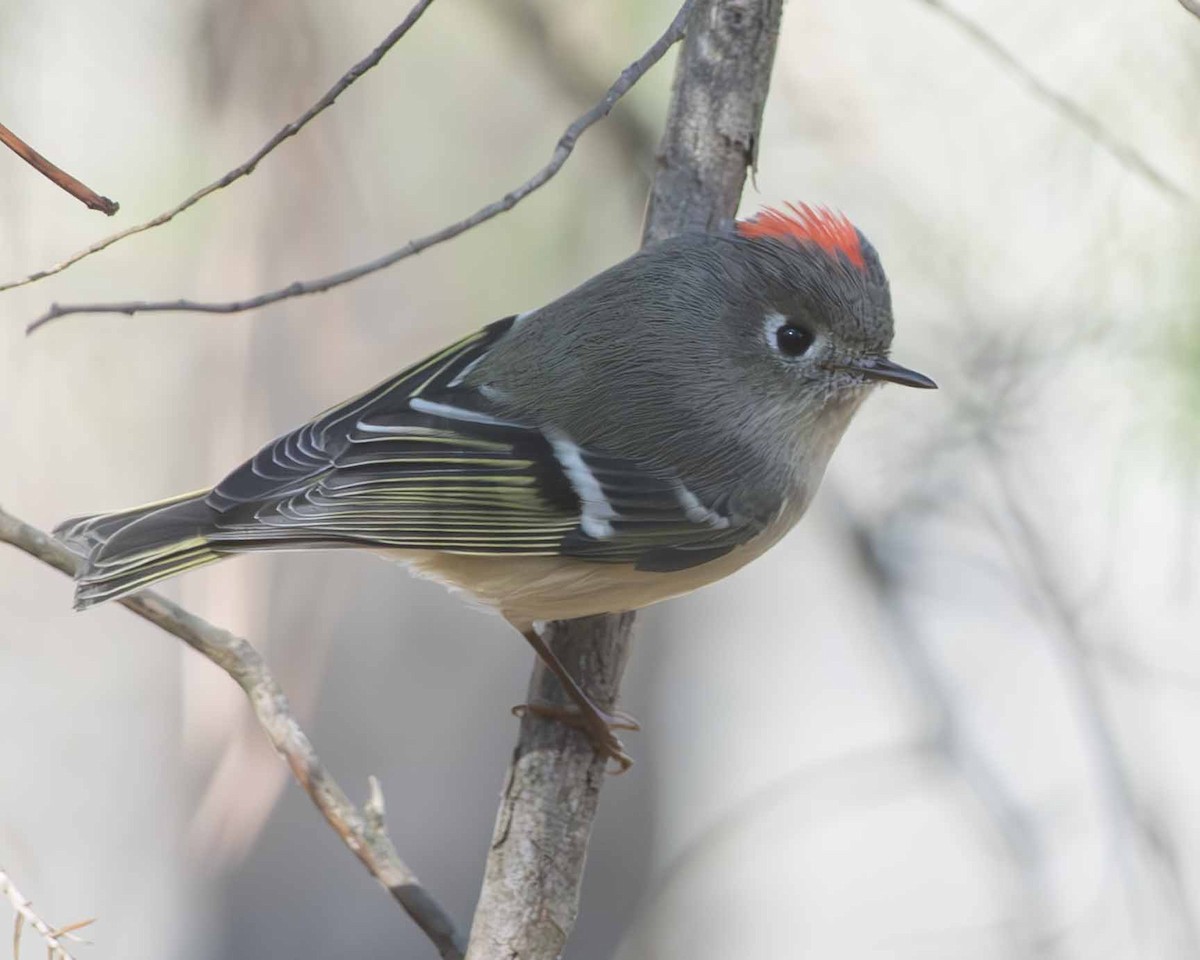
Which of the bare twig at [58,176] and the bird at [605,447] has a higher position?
the bird at [605,447]

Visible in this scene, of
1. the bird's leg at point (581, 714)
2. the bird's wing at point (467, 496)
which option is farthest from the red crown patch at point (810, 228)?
the bird's leg at point (581, 714)

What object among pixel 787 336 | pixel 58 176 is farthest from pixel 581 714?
pixel 58 176

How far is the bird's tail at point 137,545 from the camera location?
5.12ft

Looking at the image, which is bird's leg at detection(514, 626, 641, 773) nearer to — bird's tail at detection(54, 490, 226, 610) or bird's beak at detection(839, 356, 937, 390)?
bird's tail at detection(54, 490, 226, 610)

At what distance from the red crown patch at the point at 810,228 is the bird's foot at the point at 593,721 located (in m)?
0.71

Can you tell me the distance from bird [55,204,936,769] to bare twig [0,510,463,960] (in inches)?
5.1

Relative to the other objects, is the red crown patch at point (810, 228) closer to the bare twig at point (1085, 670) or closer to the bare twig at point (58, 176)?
the bare twig at point (58, 176)

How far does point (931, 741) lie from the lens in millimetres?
2967

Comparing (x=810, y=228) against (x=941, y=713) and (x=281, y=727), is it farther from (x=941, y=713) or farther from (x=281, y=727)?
(x=941, y=713)

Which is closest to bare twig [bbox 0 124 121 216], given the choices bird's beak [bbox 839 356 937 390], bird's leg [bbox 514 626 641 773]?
bird's leg [bbox 514 626 641 773]

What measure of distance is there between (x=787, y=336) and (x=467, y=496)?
19.8 inches

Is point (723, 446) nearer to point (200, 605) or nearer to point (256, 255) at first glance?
point (256, 255)

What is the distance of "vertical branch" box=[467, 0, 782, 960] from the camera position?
5.32 feet

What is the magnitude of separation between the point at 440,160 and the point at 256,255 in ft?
1.92
